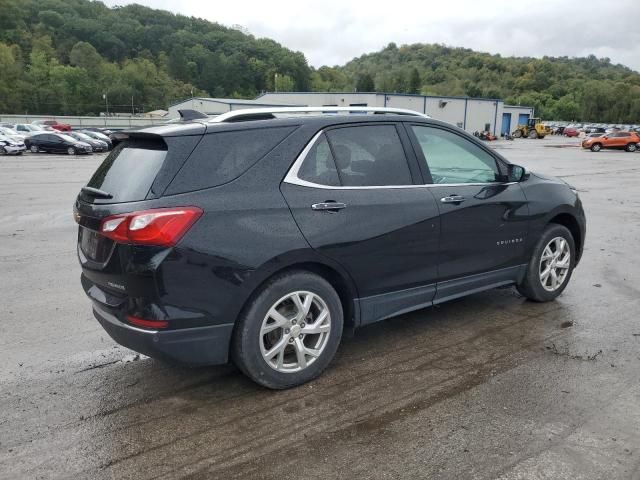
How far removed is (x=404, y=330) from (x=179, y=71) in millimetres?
150269

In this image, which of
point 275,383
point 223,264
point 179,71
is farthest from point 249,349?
point 179,71

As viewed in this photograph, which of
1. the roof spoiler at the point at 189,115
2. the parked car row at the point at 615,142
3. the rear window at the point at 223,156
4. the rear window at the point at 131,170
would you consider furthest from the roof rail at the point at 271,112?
the parked car row at the point at 615,142

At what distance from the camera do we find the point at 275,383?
11.8 ft

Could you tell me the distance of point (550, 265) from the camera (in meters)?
5.34

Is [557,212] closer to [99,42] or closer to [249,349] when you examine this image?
[249,349]

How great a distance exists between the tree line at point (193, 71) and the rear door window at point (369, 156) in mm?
122557

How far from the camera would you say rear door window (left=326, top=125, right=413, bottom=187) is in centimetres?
387

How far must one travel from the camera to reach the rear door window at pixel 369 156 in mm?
3873

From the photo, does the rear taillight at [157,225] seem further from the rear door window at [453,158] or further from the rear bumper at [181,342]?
the rear door window at [453,158]

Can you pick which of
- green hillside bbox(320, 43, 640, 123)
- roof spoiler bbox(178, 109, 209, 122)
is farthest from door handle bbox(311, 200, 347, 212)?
green hillside bbox(320, 43, 640, 123)

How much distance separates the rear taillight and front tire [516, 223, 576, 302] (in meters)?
3.43

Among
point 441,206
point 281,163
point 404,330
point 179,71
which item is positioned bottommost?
point 404,330

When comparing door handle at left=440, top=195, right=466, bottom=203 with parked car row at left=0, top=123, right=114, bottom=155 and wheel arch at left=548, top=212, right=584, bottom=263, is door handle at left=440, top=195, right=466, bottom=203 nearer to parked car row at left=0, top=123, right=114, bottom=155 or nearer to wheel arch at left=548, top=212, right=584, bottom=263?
wheel arch at left=548, top=212, right=584, bottom=263

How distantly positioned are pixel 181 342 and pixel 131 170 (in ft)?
3.70
